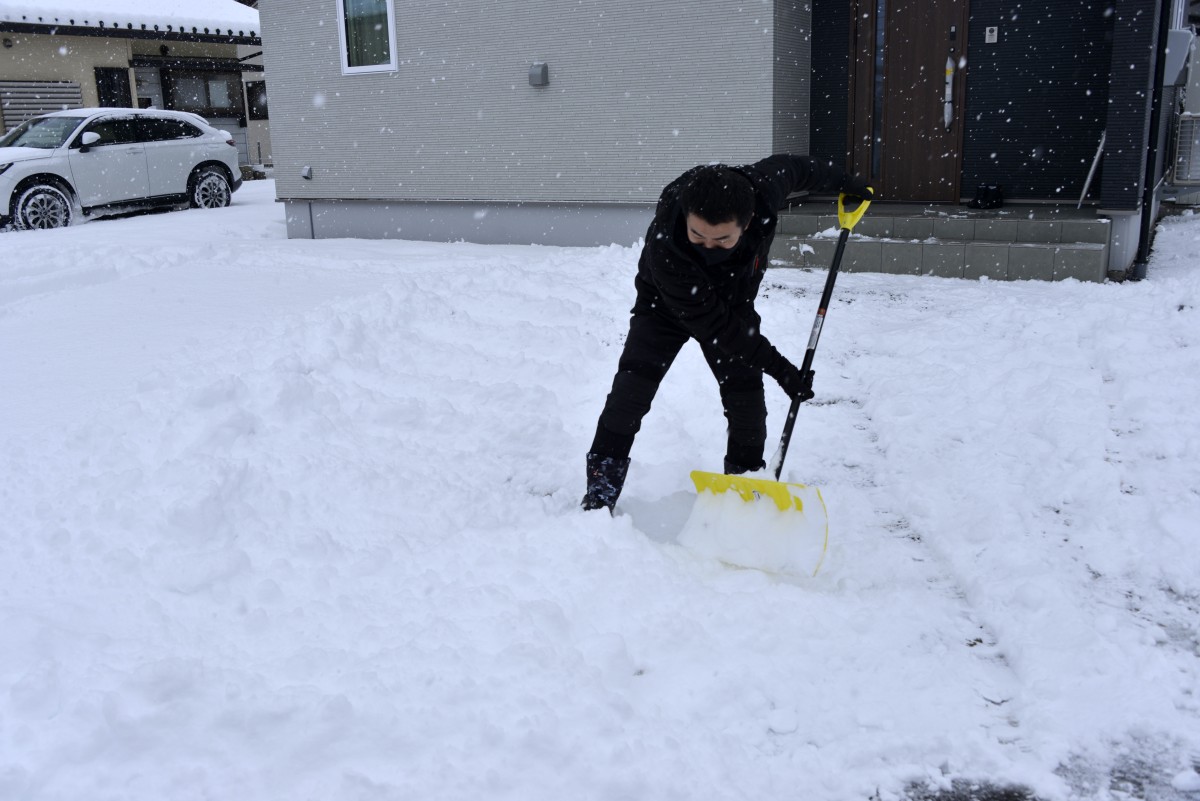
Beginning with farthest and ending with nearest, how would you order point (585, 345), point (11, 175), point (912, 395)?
point (11, 175)
point (585, 345)
point (912, 395)

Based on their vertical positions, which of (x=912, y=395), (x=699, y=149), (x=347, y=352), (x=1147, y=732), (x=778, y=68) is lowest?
(x=1147, y=732)

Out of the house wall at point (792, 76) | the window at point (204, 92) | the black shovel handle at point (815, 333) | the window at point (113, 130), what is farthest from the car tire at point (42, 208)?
the black shovel handle at point (815, 333)

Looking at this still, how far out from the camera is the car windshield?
11352 millimetres

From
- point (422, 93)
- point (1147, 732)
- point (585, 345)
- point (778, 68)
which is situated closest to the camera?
point (1147, 732)

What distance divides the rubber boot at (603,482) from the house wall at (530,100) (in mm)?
4991

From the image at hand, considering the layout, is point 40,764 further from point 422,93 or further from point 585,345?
point 422,93

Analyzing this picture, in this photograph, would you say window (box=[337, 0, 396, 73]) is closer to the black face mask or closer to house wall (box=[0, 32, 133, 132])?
the black face mask

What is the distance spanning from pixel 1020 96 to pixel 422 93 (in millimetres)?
5493

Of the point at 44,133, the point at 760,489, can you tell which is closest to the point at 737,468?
the point at 760,489

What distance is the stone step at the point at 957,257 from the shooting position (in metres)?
6.43

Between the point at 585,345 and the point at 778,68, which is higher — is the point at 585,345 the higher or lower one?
the lower one

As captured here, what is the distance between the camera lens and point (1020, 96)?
770 cm

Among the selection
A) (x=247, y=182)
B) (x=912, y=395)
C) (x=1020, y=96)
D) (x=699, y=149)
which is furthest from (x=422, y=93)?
(x=247, y=182)

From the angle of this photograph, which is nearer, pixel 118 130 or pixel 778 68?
pixel 778 68
